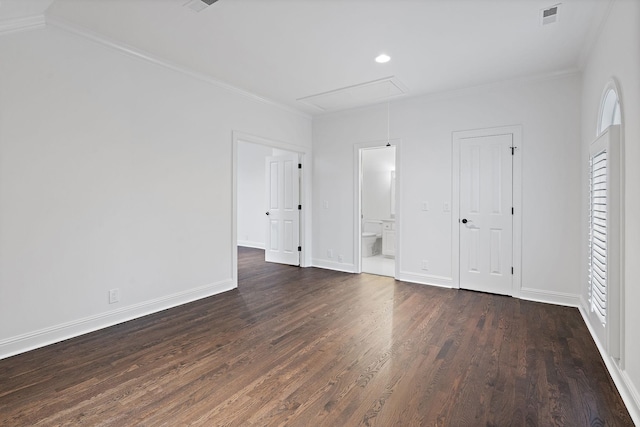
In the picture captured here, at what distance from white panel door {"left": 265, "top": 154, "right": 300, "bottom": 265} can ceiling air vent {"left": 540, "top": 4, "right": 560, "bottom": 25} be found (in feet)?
13.0

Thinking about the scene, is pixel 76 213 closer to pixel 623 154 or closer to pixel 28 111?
pixel 28 111

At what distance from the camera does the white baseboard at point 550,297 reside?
376 cm

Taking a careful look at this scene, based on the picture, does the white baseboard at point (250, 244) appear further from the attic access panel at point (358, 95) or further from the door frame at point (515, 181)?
the door frame at point (515, 181)

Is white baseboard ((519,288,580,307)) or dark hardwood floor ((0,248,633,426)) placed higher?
white baseboard ((519,288,580,307))

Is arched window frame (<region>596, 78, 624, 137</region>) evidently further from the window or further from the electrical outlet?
the electrical outlet

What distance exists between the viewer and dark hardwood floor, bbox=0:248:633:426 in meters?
1.85

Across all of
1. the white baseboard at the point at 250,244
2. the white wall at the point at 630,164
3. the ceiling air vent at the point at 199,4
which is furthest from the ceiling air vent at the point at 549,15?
the white baseboard at the point at 250,244

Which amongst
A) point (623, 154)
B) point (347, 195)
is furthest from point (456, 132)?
point (623, 154)

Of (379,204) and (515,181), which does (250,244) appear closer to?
(379,204)

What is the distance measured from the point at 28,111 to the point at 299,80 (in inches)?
107

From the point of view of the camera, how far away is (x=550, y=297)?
3887 mm

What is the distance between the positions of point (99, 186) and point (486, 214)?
4.47 m

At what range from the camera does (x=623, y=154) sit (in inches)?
83.7

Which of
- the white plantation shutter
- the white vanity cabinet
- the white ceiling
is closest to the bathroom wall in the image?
the white vanity cabinet
